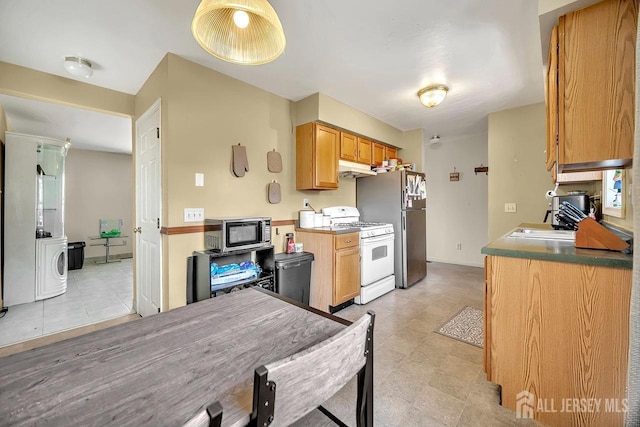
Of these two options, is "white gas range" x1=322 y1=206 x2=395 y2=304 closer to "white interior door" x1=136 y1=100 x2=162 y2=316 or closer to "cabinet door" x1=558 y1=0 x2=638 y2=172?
"white interior door" x1=136 y1=100 x2=162 y2=316

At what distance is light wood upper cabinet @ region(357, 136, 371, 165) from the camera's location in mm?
3709

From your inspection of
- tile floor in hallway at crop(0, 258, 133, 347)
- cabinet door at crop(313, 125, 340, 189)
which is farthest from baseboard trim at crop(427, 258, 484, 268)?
tile floor in hallway at crop(0, 258, 133, 347)

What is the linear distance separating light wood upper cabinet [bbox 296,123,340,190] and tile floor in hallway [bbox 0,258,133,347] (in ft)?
8.39

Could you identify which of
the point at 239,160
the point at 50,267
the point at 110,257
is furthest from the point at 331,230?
the point at 110,257

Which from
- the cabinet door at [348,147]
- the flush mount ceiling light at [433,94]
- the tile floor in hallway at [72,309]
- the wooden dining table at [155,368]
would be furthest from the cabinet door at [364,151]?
the tile floor in hallway at [72,309]

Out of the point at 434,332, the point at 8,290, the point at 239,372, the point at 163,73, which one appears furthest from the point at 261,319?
the point at 8,290

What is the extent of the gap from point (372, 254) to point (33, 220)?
4322mm

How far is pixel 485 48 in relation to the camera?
7.13ft

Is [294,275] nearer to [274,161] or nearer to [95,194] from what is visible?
[274,161]

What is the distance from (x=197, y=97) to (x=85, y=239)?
5316mm

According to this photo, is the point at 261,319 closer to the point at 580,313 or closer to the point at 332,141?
the point at 580,313

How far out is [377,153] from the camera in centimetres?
404

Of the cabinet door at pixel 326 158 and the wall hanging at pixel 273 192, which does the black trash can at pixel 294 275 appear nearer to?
the wall hanging at pixel 273 192

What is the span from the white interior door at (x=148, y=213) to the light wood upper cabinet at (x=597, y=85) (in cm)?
285
